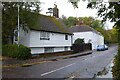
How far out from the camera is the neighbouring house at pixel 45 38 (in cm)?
3762

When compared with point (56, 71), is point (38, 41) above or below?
above

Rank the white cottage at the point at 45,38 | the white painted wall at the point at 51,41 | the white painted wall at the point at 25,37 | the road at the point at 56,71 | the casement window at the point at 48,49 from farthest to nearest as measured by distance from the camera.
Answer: the casement window at the point at 48,49 → the white painted wall at the point at 51,41 → the white cottage at the point at 45,38 → the white painted wall at the point at 25,37 → the road at the point at 56,71

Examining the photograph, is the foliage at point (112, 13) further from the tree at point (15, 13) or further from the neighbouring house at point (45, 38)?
the neighbouring house at point (45, 38)

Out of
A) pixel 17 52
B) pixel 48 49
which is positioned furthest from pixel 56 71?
pixel 48 49

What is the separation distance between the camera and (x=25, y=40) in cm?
3766

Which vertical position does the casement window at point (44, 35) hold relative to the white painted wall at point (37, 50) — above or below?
above

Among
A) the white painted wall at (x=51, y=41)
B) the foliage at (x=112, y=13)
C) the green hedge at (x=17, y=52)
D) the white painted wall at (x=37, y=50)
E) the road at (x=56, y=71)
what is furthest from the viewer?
the white painted wall at (x=37, y=50)

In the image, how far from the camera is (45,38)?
41.8 metres

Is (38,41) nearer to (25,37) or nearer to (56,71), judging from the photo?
(25,37)

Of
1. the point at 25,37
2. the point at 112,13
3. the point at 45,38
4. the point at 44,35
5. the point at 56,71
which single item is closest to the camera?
the point at 112,13

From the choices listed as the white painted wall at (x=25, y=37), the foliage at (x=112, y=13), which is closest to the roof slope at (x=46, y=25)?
the white painted wall at (x=25, y=37)

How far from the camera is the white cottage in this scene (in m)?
37.6

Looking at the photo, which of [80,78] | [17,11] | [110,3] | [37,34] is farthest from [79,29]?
[110,3]

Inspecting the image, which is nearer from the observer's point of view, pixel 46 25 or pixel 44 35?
pixel 44 35
